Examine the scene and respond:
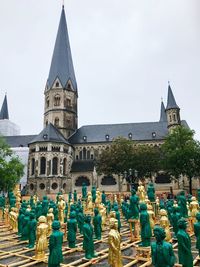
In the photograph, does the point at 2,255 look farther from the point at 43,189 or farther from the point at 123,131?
the point at 123,131

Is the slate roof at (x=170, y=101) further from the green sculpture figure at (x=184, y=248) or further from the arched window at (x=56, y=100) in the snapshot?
the green sculpture figure at (x=184, y=248)

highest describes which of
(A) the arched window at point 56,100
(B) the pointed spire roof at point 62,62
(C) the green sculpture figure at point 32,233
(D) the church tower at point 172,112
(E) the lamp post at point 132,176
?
(B) the pointed spire roof at point 62,62

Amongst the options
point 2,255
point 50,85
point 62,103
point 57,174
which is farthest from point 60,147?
point 2,255

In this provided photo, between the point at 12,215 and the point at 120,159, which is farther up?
the point at 120,159

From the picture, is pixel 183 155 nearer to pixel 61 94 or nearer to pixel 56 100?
pixel 61 94

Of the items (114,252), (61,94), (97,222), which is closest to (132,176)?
(61,94)

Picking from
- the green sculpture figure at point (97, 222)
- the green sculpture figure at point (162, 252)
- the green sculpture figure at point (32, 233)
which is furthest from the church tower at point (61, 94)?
the green sculpture figure at point (162, 252)

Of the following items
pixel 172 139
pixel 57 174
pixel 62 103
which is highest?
pixel 62 103

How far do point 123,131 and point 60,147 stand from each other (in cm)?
1570

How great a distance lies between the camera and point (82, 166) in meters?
52.8

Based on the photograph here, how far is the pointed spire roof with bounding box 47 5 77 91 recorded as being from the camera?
62.8 metres

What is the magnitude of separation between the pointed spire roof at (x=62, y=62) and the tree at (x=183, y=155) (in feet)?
106

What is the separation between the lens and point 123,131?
194ft

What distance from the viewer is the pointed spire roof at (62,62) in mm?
62750
